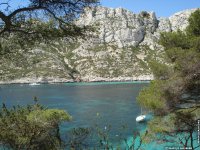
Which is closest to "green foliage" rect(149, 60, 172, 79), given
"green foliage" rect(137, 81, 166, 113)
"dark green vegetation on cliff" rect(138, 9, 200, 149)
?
"dark green vegetation on cliff" rect(138, 9, 200, 149)

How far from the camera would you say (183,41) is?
18.9 metres

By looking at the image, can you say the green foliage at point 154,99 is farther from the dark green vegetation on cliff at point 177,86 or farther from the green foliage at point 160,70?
the green foliage at point 160,70

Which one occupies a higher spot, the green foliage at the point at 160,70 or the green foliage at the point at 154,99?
the green foliage at the point at 160,70

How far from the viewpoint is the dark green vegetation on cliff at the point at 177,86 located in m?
16.6

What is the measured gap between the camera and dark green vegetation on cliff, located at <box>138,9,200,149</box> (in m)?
16.6

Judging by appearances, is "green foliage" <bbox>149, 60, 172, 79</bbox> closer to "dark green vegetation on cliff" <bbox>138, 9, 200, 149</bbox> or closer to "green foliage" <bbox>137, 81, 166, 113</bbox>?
"dark green vegetation on cliff" <bbox>138, 9, 200, 149</bbox>

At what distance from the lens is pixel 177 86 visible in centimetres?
1662

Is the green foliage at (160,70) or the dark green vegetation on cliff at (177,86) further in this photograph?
the green foliage at (160,70)

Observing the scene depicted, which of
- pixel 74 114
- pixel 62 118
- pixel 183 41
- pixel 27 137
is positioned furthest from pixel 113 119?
pixel 27 137

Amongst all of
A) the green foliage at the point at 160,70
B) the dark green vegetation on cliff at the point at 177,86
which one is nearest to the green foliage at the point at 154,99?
the dark green vegetation on cliff at the point at 177,86

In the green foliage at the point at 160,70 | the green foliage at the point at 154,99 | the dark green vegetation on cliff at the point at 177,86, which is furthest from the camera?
the green foliage at the point at 160,70

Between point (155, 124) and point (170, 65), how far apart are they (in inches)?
181

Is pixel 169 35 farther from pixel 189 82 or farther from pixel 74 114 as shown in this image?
pixel 74 114

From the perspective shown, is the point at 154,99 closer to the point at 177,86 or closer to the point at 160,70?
the point at 160,70
